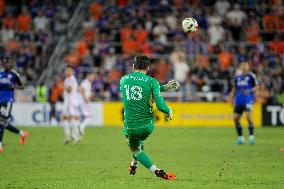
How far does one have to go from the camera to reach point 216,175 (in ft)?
51.1

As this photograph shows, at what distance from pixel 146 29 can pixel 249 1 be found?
5.08 m

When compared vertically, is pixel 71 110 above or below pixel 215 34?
below

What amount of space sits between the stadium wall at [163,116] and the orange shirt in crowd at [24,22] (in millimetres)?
4717

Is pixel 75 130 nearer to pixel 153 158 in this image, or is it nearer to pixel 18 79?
pixel 18 79

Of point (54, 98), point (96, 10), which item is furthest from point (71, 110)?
point (96, 10)

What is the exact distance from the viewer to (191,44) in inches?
1410

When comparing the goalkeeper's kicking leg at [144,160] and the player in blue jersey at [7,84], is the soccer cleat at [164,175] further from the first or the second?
the player in blue jersey at [7,84]

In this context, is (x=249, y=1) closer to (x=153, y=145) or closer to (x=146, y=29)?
(x=146, y=29)

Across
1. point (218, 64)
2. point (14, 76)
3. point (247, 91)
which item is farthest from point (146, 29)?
point (14, 76)

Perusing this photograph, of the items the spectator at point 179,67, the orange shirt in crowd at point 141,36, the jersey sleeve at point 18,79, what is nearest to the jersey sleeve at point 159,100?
the jersey sleeve at point 18,79

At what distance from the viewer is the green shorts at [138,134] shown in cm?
1454

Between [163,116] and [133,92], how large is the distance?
20646 millimetres

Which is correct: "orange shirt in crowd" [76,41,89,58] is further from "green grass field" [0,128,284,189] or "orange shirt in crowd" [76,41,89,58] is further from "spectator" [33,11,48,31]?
"green grass field" [0,128,284,189]

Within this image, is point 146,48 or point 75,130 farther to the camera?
point 146,48
